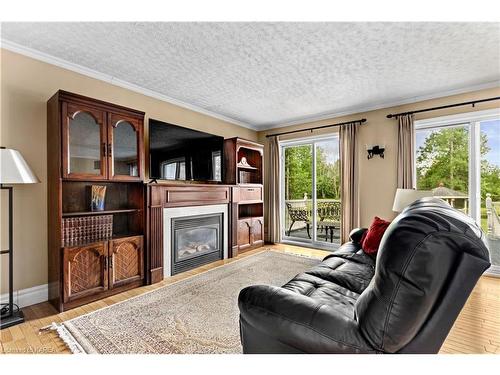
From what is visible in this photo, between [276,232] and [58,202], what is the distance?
152 inches

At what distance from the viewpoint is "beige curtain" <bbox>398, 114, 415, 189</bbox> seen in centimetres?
375

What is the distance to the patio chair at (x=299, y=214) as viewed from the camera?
16.8 ft

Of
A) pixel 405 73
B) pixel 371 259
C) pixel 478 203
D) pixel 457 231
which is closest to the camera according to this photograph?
pixel 457 231

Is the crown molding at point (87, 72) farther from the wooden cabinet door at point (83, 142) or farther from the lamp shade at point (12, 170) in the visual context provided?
the lamp shade at point (12, 170)

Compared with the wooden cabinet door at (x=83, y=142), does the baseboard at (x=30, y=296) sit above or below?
below

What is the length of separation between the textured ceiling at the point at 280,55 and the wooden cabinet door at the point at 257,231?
7.66 feet

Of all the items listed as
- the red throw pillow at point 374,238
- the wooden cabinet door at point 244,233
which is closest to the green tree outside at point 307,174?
the wooden cabinet door at point 244,233

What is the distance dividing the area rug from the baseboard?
72cm

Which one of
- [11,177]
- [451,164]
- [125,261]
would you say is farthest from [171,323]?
[451,164]

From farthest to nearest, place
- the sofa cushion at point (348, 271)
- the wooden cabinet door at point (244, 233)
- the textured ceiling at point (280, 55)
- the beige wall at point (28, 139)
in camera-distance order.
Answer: the wooden cabinet door at point (244, 233)
the beige wall at point (28, 139)
the textured ceiling at point (280, 55)
the sofa cushion at point (348, 271)

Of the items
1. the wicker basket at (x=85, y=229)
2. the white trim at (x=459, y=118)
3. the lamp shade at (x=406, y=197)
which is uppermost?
the white trim at (x=459, y=118)
